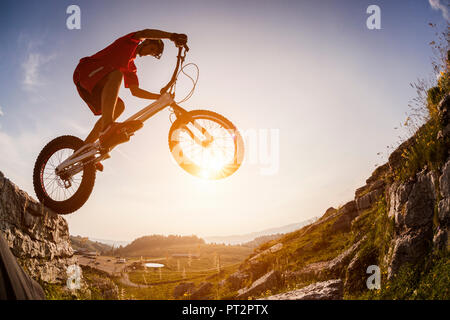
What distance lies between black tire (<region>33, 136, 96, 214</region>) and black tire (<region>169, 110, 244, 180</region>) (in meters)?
1.71

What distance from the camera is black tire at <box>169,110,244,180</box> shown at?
4.80 m

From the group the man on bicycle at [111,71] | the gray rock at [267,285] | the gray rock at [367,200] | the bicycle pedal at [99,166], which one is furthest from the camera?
the gray rock at [367,200]

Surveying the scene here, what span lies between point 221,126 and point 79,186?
10.3 feet

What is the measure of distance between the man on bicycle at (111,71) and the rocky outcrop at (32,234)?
2.06m

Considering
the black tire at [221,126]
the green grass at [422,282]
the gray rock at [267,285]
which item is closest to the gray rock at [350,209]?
the gray rock at [267,285]

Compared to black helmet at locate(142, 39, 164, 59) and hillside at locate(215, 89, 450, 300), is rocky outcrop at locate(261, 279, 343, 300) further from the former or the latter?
black helmet at locate(142, 39, 164, 59)

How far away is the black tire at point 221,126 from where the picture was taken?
4797 millimetres

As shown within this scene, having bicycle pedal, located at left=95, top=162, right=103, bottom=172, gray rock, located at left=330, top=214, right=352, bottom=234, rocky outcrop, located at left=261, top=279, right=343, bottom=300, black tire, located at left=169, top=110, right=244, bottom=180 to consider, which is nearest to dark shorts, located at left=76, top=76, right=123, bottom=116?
bicycle pedal, located at left=95, top=162, right=103, bottom=172

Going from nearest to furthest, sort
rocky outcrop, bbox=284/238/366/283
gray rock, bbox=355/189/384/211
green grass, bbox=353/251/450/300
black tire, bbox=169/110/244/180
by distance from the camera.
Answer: green grass, bbox=353/251/450/300 < black tire, bbox=169/110/244/180 < rocky outcrop, bbox=284/238/366/283 < gray rock, bbox=355/189/384/211

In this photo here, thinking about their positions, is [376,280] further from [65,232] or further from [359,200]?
[359,200]

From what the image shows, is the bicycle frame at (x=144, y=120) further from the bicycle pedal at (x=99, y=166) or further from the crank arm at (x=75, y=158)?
the bicycle pedal at (x=99, y=166)
